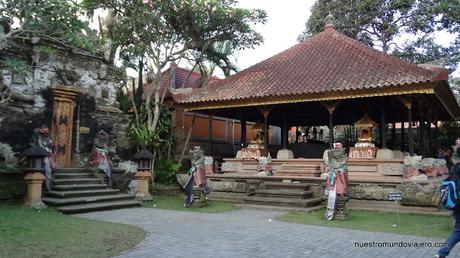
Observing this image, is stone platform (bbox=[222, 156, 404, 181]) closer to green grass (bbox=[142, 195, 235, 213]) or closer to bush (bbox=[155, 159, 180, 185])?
bush (bbox=[155, 159, 180, 185])

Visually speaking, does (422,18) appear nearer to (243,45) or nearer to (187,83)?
(243,45)

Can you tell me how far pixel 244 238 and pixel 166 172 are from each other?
8405mm

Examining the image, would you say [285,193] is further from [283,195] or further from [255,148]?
[255,148]

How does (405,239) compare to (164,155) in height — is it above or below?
below

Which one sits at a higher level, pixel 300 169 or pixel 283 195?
pixel 300 169

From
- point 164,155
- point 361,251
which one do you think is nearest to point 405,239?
point 361,251

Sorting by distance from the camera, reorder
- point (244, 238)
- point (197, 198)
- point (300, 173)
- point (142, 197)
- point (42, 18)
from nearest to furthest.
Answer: point (244, 238), point (42, 18), point (197, 198), point (142, 197), point (300, 173)

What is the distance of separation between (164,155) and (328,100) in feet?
22.7

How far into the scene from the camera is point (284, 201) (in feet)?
35.2

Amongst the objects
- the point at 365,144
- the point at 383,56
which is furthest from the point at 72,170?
the point at 383,56

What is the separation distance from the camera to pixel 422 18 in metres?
20.5

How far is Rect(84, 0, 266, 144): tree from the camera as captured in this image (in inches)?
556

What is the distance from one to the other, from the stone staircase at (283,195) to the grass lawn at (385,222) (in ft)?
1.94

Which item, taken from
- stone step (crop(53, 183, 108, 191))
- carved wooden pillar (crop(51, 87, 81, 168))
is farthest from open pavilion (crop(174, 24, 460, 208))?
carved wooden pillar (crop(51, 87, 81, 168))
